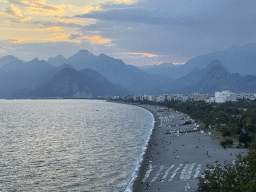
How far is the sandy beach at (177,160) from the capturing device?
35219 mm

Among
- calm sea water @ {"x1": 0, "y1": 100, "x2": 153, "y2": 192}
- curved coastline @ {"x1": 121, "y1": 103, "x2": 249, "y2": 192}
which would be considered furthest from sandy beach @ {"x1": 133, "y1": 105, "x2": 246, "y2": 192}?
calm sea water @ {"x1": 0, "y1": 100, "x2": 153, "y2": 192}

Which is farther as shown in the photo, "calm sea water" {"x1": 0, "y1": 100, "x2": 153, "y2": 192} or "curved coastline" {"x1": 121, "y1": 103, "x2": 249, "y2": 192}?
"calm sea water" {"x1": 0, "y1": 100, "x2": 153, "y2": 192}

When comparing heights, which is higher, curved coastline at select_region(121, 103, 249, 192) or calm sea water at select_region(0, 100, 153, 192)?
curved coastline at select_region(121, 103, 249, 192)

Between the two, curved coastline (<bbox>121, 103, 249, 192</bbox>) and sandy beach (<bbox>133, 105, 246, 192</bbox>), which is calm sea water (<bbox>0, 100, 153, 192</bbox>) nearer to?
curved coastline (<bbox>121, 103, 249, 192</bbox>)

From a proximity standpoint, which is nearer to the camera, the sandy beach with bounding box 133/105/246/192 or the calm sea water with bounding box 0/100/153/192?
the sandy beach with bounding box 133/105/246/192

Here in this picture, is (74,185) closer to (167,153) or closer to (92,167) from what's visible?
(92,167)

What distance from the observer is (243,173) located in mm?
24578

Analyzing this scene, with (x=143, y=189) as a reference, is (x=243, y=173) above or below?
above

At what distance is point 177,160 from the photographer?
4772cm

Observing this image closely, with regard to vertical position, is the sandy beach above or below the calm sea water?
above

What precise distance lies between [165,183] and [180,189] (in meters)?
3.02

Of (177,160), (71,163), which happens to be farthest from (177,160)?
(71,163)

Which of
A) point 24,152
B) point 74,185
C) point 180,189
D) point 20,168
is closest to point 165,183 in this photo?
point 180,189

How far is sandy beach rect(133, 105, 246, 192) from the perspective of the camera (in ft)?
116
